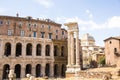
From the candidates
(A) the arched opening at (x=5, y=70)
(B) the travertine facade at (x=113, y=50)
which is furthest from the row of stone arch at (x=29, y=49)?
(B) the travertine facade at (x=113, y=50)

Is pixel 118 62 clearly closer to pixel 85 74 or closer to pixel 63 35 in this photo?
pixel 85 74

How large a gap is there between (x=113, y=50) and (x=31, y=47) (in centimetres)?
2006

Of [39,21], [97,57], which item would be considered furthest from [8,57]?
[97,57]

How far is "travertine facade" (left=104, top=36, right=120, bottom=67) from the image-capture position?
4569 cm

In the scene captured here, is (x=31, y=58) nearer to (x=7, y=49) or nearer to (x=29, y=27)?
(x=7, y=49)

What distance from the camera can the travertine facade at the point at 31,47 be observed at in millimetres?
44219

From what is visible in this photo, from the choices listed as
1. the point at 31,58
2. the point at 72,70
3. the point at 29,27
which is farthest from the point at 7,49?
the point at 72,70

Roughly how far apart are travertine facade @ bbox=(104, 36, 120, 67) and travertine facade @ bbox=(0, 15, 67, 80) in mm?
11158

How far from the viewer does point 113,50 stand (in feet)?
154

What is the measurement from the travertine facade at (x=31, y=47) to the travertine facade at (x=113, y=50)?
11158mm

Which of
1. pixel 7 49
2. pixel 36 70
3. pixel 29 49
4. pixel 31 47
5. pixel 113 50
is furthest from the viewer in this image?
pixel 36 70

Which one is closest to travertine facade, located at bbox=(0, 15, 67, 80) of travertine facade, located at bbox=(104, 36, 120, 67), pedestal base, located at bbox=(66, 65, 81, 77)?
travertine facade, located at bbox=(104, 36, 120, 67)

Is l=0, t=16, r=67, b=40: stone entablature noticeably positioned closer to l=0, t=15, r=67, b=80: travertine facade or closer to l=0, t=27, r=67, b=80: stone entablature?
l=0, t=15, r=67, b=80: travertine facade

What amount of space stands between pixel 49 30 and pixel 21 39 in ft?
27.5
